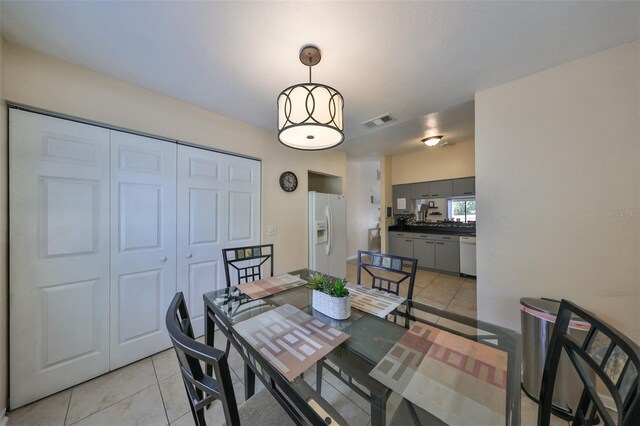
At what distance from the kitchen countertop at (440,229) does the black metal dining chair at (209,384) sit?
4438mm

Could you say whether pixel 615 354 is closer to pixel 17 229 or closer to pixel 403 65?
pixel 403 65

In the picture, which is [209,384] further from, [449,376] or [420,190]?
[420,190]

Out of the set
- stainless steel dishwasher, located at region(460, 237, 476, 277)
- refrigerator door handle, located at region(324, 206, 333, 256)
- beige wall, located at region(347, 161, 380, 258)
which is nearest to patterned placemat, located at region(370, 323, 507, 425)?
refrigerator door handle, located at region(324, 206, 333, 256)

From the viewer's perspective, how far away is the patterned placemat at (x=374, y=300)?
1.29 meters

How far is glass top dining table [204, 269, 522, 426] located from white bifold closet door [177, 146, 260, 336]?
1175mm

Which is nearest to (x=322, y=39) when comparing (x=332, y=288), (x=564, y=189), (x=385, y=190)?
(x=332, y=288)

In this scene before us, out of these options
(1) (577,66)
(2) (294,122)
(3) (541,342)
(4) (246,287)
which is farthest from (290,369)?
(1) (577,66)

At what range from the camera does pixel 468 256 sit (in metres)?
3.97

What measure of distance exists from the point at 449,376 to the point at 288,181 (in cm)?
275

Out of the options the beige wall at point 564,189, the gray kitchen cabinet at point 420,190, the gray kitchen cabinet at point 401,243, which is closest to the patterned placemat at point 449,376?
the beige wall at point 564,189

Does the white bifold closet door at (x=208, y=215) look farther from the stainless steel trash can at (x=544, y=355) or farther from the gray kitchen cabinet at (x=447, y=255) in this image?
the gray kitchen cabinet at (x=447, y=255)

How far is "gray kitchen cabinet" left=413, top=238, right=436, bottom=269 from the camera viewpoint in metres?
4.46

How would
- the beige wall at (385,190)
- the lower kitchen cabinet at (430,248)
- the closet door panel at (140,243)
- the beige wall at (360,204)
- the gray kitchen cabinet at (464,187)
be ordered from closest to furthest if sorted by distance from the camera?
the closet door panel at (140,243)
the gray kitchen cabinet at (464,187)
the lower kitchen cabinet at (430,248)
the beige wall at (385,190)
the beige wall at (360,204)

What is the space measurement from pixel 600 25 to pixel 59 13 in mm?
3329
